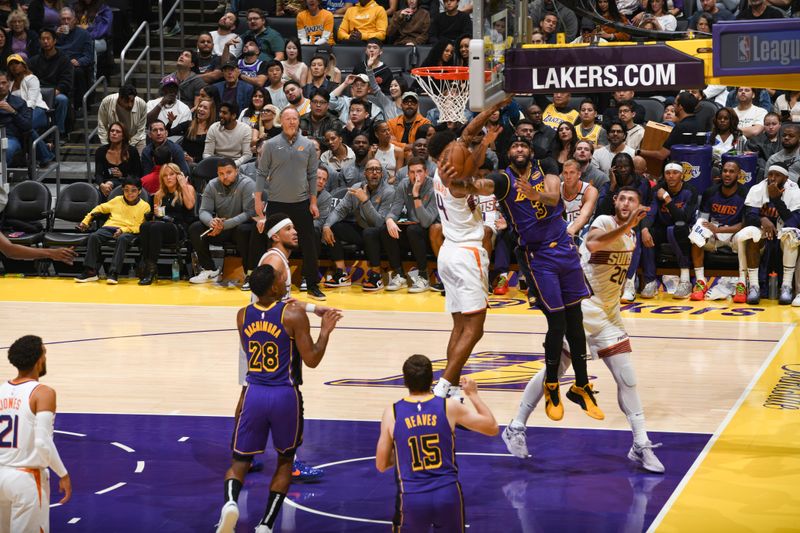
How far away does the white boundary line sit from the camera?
A: 7.41m

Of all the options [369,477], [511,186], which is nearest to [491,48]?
[511,186]

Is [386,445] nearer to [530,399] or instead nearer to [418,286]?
[530,399]

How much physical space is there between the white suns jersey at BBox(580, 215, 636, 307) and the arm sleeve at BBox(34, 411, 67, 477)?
4046 millimetres

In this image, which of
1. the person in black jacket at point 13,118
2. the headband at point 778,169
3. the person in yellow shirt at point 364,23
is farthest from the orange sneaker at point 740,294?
the person in black jacket at point 13,118

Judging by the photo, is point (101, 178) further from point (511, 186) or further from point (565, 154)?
point (511, 186)

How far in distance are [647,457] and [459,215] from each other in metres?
2.20

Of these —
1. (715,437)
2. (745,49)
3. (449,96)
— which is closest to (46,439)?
(745,49)

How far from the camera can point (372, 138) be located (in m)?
16.9

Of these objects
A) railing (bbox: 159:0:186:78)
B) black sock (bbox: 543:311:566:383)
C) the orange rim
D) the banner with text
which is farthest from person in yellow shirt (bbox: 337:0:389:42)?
the banner with text

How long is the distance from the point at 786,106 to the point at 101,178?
9.66 meters

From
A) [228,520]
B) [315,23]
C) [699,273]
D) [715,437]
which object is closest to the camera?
[228,520]

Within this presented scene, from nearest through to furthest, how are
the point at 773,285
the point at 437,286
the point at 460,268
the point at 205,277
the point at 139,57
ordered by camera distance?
the point at 460,268
the point at 773,285
the point at 437,286
the point at 205,277
the point at 139,57

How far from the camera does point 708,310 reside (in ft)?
46.6

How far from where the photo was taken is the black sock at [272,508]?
691 cm
